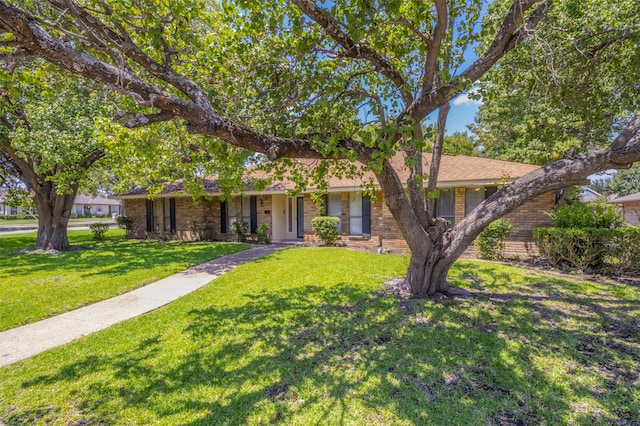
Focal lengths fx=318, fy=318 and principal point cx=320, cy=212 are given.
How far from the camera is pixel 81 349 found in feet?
14.5

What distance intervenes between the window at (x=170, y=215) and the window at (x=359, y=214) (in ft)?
35.6

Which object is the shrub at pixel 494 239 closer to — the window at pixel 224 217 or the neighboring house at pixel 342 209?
the neighboring house at pixel 342 209

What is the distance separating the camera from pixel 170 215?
61.9ft

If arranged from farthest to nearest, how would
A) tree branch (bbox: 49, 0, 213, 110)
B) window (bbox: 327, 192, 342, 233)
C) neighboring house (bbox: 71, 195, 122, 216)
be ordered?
neighboring house (bbox: 71, 195, 122, 216) < window (bbox: 327, 192, 342, 233) < tree branch (bbox: 49, 0, 213, 110)

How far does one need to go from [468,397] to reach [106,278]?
886 cm

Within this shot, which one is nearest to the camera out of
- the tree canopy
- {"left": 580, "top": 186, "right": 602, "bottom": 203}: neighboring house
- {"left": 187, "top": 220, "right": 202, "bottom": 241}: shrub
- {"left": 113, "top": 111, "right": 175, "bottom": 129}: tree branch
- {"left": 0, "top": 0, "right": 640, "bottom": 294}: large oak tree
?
{"left": 113, "top": 111, "right": 175, "bottom": 129}: tree branch

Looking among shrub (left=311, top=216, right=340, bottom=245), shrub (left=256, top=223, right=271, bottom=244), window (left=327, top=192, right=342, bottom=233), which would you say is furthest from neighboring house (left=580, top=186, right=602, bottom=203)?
shrub (left=256, top=223, right=271, bottom=244)

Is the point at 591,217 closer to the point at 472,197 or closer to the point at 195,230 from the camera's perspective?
the point at 472,197

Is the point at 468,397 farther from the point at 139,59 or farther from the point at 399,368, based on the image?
the point at 139,59

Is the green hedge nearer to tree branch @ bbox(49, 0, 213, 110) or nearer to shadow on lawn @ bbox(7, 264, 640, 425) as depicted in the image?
shadow on lawn @ bbox(7, 264, 640, 425)

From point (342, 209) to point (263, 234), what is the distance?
4.11 m

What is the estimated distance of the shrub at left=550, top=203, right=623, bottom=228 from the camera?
8602 mm

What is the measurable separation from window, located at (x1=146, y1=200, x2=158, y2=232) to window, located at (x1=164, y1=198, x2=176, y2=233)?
100 centimetres

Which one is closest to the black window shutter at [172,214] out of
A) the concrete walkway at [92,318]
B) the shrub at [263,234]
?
the shrub at [263,234]
